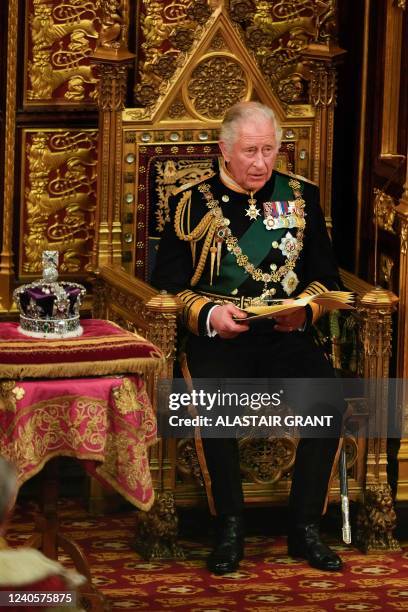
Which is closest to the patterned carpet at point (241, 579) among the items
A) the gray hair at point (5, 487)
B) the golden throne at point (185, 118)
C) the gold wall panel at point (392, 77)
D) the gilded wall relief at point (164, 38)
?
the golden throne at point (185, 118)

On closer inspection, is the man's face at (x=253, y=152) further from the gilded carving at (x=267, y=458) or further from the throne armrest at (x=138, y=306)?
the gilded carving at (x=267, y=458)

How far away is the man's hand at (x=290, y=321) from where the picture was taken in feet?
19.4

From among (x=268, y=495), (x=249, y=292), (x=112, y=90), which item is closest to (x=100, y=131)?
(x=112, y=90)

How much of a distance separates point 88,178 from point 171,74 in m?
0.70

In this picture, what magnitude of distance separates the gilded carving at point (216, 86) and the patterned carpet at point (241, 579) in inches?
66.7

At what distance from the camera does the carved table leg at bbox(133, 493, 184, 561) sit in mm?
5844

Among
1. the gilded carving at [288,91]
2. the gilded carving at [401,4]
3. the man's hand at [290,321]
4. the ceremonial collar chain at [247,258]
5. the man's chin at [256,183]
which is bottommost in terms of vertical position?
the man's hand at [290,321]

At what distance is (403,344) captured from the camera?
243 inches

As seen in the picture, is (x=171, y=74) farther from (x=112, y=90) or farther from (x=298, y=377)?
(x=298, y=377)

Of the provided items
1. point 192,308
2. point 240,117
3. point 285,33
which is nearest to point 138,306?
point 192,308

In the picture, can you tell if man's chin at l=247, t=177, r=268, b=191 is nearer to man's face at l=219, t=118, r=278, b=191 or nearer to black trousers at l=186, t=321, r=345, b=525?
man's face at l=219, t=118, r=278, b=191

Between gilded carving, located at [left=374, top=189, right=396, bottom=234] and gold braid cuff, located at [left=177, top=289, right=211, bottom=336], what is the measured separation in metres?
0.87

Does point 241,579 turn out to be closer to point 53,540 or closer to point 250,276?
point 53,540

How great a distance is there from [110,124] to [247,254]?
0.82m
